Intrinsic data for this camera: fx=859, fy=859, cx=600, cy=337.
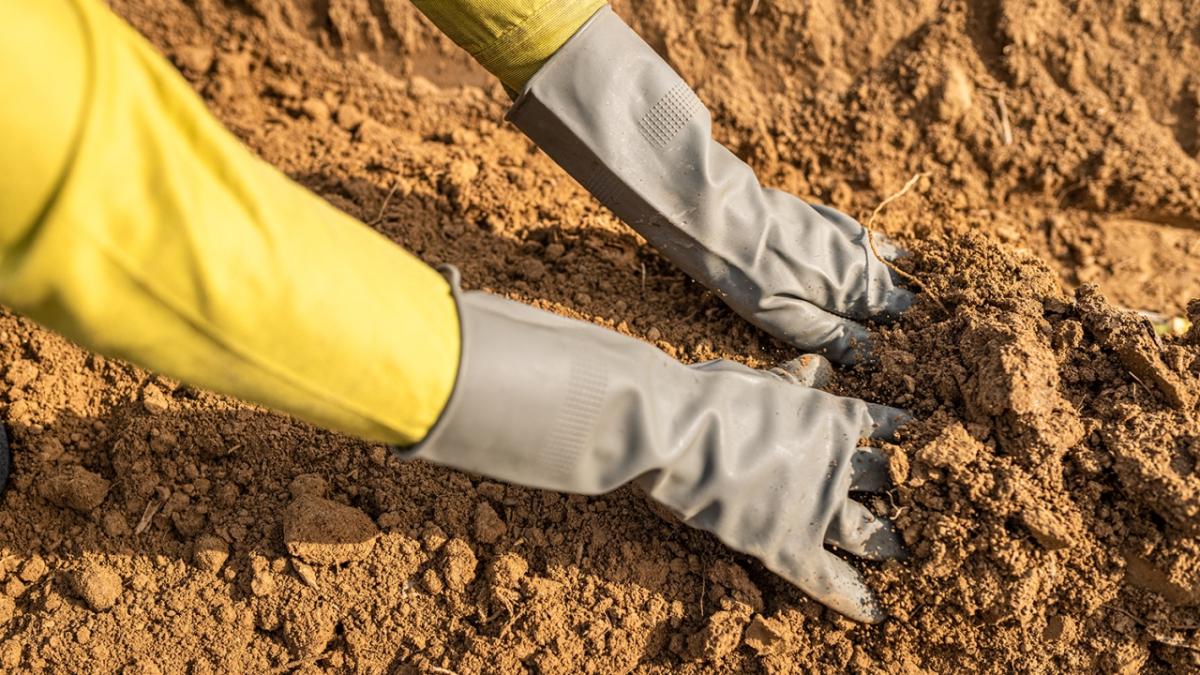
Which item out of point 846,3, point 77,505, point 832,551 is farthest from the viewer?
point 846,3

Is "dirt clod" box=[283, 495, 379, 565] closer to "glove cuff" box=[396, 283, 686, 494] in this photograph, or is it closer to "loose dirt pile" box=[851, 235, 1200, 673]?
"glove cuff" box=[396, 283, 686, 494]

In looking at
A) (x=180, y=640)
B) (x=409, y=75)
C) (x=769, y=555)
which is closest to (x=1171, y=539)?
(x=769, y=555)

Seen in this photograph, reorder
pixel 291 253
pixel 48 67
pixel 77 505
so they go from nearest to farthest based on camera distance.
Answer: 1. pixel 48 67
2. pixel 291 253
3. pixel 77 505

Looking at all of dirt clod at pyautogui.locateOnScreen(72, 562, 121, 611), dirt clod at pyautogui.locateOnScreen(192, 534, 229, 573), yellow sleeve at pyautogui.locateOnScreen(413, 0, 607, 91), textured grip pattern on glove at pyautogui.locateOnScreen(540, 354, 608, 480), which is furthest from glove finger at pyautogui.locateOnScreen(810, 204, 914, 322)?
dirt clod at pyautogui.locateOnScreen(72, 562, 121, 611)

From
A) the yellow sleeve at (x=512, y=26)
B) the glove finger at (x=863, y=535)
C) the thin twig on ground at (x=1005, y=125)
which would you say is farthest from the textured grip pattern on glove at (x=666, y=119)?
the thin twig on ground at (x=1005, y=125)

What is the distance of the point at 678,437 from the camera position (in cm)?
160

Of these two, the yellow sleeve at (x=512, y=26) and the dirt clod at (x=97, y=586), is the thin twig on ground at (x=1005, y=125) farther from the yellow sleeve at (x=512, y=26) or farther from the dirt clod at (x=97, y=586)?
the dirt clod at (x=97, y=586)

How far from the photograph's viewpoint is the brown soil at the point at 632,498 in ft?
5.79

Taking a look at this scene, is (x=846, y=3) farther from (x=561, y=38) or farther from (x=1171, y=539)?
(x=1171, y=539)

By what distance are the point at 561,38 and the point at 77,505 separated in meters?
1.54

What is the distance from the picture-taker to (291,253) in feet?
4.07

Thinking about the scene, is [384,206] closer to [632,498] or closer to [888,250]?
[632,498]

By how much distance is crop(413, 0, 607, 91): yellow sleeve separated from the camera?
1.86m

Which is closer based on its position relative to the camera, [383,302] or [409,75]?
[383,302]
